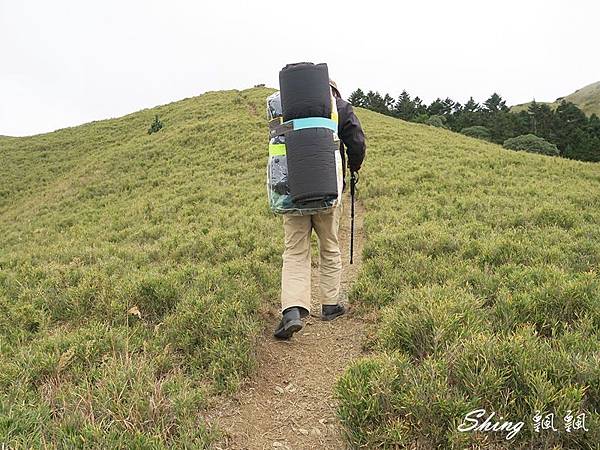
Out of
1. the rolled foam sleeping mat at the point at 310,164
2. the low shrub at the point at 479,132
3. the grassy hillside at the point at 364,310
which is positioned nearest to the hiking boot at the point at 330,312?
the grassy hillside at the point at 364,310

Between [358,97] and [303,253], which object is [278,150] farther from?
[358,97]

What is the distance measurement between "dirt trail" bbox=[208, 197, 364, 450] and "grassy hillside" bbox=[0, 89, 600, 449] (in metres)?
0.20

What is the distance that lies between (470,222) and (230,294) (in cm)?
526

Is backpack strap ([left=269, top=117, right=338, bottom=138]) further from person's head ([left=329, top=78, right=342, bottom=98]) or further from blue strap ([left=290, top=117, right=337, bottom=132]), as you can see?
person's head ([left=329, top=78, right=342, bottom=98])

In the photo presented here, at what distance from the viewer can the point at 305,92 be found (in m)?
4.59

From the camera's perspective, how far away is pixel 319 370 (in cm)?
435

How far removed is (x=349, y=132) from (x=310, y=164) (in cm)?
101

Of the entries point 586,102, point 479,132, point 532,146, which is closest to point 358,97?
point 479,132

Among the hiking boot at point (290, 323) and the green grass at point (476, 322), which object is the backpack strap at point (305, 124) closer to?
the hiking boot at point (290, 323)

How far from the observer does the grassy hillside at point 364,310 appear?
3121 mm

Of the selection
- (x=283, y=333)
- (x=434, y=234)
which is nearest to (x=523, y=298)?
(x=283, y=333)

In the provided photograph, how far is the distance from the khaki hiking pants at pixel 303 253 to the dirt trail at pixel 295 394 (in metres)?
0.47

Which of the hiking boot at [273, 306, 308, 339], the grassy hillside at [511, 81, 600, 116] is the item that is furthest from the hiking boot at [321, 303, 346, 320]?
the grassy hillside at [511, 81, 600, 116]

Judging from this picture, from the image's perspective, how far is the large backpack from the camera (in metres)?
4.55
